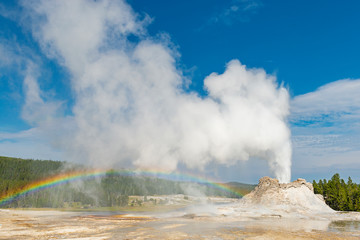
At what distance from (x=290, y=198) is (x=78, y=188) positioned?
333 feet

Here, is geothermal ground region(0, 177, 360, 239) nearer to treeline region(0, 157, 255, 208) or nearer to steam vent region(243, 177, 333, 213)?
steam vent region(243, 177, 333, 213)

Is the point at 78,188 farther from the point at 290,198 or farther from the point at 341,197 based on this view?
the point at 341,197

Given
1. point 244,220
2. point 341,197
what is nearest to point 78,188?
point 244,220

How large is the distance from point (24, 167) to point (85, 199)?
214 feet

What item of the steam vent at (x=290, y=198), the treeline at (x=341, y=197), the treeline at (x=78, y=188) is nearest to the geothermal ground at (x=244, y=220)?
the steam vent at (x=290, y=198)

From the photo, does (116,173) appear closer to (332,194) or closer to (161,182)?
(161,182)

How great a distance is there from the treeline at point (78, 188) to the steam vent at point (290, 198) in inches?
2616

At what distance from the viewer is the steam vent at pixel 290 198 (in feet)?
168

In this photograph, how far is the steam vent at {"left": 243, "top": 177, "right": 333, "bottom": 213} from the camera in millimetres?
51062

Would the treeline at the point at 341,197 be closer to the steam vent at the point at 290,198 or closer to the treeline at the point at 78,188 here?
the steam vent at the point at 290,198

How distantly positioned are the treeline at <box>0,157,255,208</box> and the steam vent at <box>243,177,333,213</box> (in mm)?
66441

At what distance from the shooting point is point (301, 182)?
185ft

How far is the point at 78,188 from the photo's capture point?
123 metres

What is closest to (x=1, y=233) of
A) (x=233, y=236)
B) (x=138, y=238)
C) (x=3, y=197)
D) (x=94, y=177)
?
(x=138, y=238)
